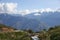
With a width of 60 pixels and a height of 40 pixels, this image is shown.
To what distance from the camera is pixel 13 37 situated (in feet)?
265

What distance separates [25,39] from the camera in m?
77.5

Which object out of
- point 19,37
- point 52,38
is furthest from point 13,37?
point 52,38

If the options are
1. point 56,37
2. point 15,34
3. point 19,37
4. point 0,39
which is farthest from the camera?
point 15,34

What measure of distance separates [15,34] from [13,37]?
4959mm

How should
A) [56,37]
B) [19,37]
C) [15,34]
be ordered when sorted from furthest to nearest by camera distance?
[15,34] < [19,37] < [56,37]

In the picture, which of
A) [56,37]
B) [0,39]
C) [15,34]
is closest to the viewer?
[56,37]

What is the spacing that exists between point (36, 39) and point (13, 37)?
9483 millimetres

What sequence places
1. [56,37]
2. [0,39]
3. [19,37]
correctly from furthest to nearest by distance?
[19,37]
[0,39]
[56,37]

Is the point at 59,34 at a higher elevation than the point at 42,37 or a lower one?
higher

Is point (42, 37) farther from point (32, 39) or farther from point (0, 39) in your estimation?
point (0, 39)

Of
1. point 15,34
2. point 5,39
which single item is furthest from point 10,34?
point 5,39

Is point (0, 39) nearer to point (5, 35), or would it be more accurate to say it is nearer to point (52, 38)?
point (5, 35)

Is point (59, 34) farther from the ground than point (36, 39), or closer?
farther from the ground

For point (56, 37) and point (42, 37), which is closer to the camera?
point (56, 37)
